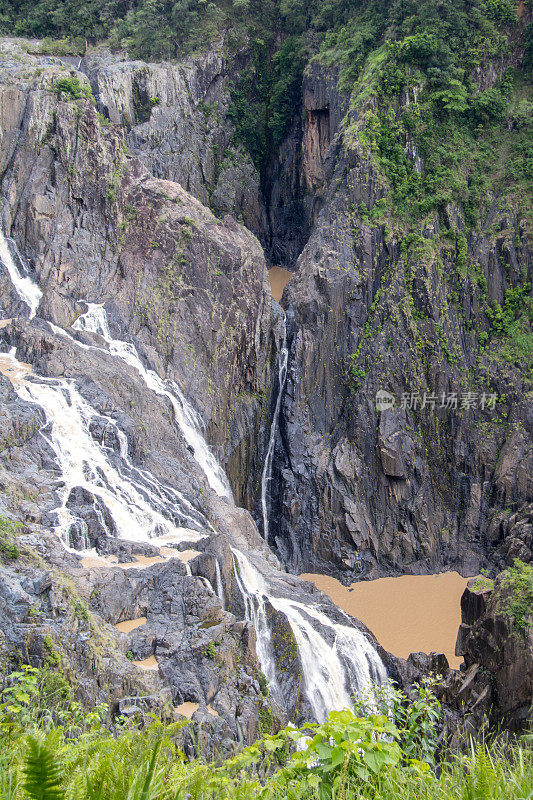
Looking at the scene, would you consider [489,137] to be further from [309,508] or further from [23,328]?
[23,328]

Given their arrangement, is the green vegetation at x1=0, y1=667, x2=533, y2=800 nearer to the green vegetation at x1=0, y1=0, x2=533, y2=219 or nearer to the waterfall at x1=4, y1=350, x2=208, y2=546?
the waterfall at x1=4, y1=350, x2=208, y2=546

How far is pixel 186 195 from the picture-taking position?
89.0 feet

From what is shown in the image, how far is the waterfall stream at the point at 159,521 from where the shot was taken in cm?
1491

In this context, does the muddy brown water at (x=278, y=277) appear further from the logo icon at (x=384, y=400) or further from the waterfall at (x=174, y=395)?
the waterfall at (x=174, y=395)

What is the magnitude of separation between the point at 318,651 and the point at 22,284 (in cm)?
1562

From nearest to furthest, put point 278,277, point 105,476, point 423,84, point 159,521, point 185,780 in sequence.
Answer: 1. point 185,780
2. point 159,521
3. point 105,476
4. point 423,84
5. point 278,277

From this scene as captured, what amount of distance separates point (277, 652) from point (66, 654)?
6.50m

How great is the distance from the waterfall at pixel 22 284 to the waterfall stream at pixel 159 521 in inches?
182

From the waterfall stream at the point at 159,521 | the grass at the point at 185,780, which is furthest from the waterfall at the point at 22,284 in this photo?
the grass at the point at 185,780

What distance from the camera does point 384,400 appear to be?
26406 mm

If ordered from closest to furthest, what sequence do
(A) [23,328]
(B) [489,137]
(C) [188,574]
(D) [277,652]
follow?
1. (C) [188,574]
2. (D) [277,652]
3. (A) [23,328]
4. (B) [489,137]

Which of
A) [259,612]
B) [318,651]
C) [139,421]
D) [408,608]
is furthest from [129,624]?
[408,608]

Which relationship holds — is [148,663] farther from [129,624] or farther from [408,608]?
[408,608]

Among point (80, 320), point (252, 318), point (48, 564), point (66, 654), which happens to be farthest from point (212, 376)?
point (66, 654)
